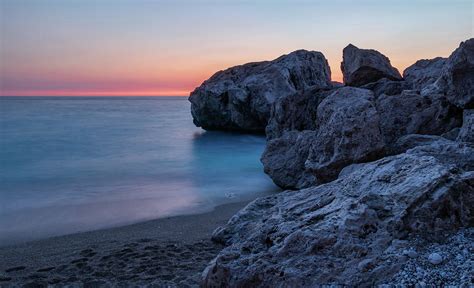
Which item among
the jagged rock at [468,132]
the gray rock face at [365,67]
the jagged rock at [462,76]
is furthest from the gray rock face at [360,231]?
the gray rock face at [365,67]

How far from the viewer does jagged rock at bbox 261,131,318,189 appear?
8258mm

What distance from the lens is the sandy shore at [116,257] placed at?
4.45 metres

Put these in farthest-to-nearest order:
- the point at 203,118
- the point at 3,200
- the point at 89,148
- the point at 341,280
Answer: the point at 203,118 < the point at 89,148 < the point at 3,200 < the point at 341,280

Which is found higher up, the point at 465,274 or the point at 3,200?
the point at 465,274

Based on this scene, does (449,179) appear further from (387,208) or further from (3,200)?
(3,200)

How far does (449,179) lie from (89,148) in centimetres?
1705

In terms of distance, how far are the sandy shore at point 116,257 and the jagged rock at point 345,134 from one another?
6.43ft

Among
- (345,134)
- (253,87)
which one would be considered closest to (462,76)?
(345,134)

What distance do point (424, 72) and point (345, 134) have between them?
6.34 metres

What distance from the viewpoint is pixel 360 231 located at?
3416mm

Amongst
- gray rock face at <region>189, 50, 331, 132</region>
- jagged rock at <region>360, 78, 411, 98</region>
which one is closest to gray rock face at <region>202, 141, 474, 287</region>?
jagged rock at <region>360, 78, 411, 98</region>

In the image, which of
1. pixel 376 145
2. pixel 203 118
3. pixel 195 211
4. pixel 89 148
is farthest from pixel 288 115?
pixel 203 118

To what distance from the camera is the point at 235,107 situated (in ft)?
75.8

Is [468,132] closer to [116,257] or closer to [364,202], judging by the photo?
[364,202]
